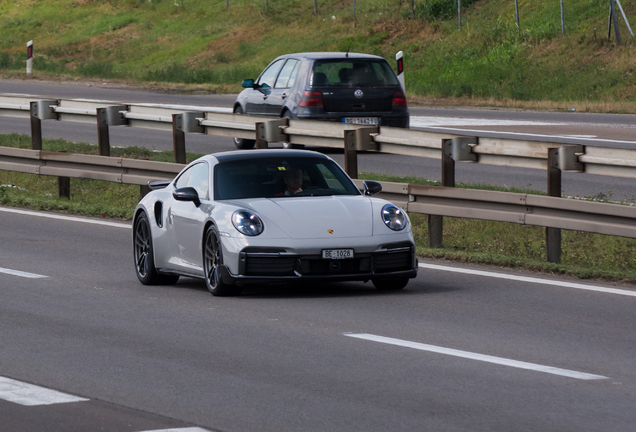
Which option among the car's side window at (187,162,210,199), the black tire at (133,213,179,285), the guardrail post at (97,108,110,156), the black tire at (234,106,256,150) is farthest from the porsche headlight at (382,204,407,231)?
the black tire at (234,106,256,150)

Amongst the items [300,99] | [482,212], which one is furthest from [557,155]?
[300,99]

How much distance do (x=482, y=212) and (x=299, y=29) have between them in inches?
1544

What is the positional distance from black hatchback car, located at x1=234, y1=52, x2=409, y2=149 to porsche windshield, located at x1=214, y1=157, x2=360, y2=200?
9.88 meters

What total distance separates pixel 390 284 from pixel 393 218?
24.0 inches

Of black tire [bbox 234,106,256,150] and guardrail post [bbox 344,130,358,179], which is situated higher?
guardrail post [bbox 344,130,358,179]

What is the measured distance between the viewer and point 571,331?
8.59 metres

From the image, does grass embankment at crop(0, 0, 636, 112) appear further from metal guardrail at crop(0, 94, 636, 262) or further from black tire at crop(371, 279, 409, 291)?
black tire at crop(371, 279, 409, 291)

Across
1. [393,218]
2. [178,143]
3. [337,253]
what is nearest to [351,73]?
[178,143]

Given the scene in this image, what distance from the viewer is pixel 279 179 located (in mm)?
10820

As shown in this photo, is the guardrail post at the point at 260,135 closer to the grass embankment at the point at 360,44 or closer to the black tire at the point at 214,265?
the black tire at the point at 214,265

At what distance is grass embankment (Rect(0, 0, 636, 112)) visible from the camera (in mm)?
35984

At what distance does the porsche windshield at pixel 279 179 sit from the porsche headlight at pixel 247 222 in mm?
559

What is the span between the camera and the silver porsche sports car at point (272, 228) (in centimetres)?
996

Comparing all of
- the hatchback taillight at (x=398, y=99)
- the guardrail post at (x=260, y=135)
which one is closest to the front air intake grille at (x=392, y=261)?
the guardrail post at (x=260, y=135)
